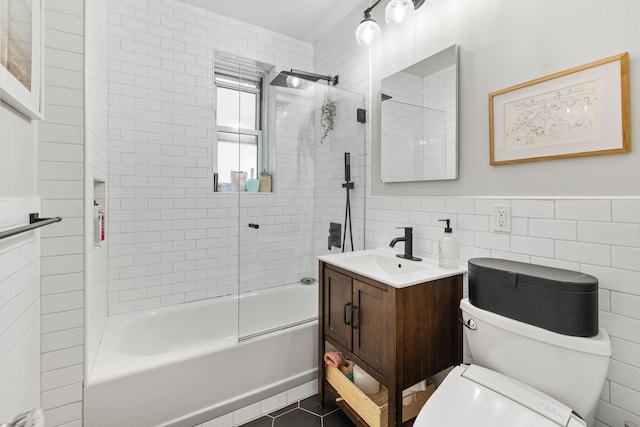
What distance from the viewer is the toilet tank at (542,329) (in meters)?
0.98

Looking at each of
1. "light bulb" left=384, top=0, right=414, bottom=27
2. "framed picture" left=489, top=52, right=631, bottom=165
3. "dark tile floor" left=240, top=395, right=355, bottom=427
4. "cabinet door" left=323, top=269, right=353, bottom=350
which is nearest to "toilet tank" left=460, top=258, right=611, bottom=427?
"framed picture" left=489, top=52, right=631, bottom=165

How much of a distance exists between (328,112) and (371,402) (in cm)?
214

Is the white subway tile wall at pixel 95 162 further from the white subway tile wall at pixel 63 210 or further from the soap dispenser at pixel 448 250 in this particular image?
the soap dispenser at pixel 448 250

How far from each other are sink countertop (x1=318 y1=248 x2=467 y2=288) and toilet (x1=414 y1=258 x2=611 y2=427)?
29cm

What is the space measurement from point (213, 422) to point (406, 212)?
1756 mm

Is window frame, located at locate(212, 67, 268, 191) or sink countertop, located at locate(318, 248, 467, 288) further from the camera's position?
window frame, located at locate(212, 67, 268, 191)

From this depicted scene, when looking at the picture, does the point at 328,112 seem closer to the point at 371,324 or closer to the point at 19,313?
the point at 371,324

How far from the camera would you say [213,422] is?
1.73 meters

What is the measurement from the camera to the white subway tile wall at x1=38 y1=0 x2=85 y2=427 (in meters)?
1.33

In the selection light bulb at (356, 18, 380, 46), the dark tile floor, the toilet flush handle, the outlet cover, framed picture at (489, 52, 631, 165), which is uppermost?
light bulb at (356, 18, 380, 46)

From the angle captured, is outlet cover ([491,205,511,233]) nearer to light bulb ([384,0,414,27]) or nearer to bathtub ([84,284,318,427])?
light bulb ([384,0,414,27])

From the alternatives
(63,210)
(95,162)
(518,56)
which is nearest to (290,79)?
(95,162)

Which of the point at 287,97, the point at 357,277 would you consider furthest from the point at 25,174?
the point at 287,97

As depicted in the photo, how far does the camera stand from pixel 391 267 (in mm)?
1908
